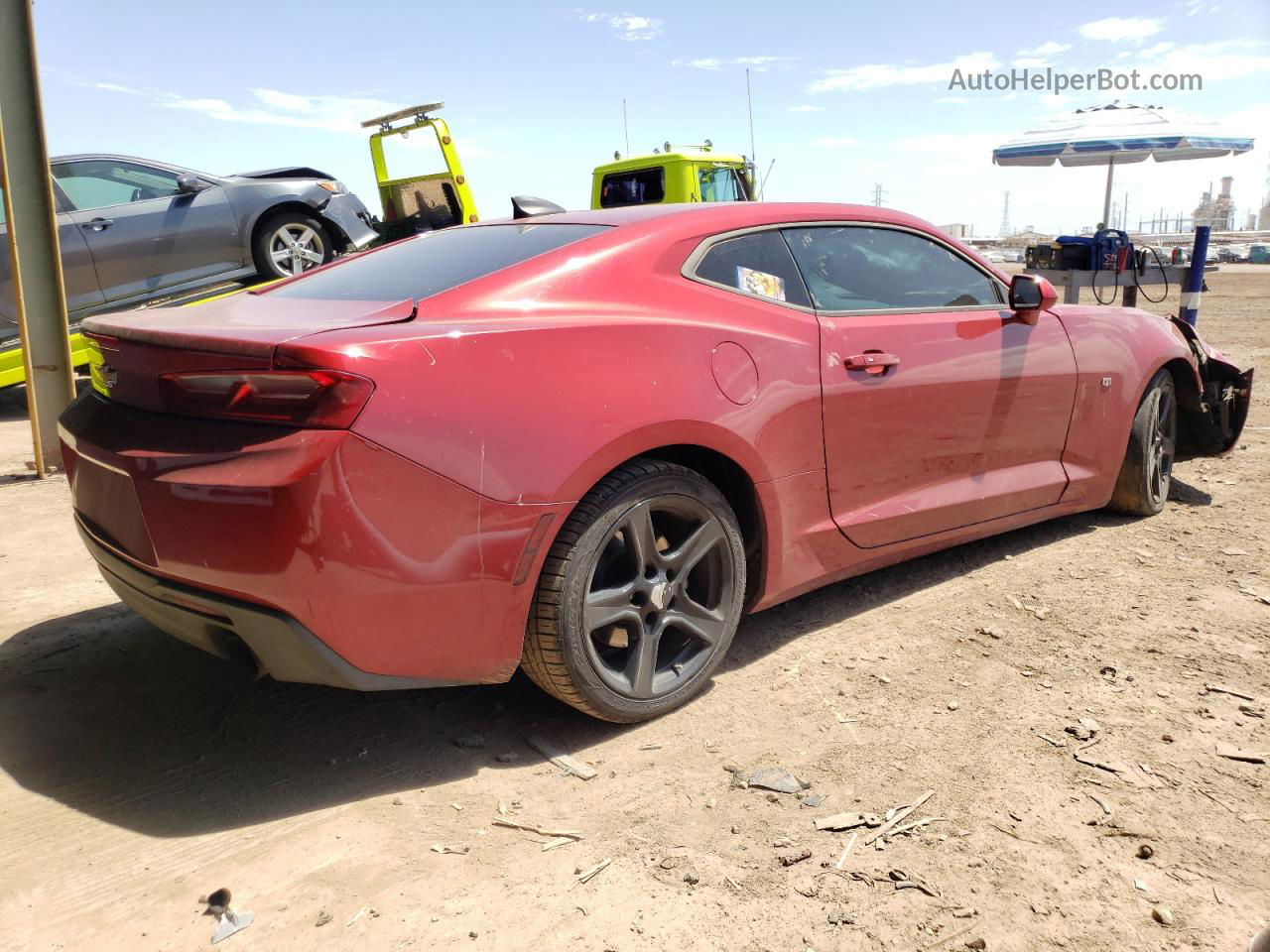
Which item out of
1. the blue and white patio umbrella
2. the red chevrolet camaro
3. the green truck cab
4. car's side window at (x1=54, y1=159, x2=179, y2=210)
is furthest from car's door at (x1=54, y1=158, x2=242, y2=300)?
the blue and white patio umbrella

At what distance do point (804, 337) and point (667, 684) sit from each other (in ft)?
3.67

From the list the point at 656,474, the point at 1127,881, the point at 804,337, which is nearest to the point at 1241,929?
the point at 1127,881

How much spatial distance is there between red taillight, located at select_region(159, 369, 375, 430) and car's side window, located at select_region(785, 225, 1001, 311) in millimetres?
1613

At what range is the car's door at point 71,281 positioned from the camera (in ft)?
25.1

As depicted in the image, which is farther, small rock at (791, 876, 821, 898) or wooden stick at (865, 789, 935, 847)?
wooden stick at (865, 789, 935, 847)

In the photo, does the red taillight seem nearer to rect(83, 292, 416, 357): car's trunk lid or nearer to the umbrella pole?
rect(83, 292, 416, 357): car's trunk lid

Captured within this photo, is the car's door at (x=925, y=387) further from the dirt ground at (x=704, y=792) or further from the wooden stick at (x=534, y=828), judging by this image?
the wooden stick at (x=534, y=828)

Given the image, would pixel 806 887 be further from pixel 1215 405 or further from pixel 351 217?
pixel 351 217

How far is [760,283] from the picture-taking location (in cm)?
299

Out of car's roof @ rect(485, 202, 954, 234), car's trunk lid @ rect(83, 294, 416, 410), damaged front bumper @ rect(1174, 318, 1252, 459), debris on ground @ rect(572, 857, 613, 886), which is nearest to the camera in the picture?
debris on ground @ rect(572, 857, 613, 886)

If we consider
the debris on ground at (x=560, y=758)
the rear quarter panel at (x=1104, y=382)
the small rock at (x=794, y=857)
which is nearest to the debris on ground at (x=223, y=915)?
the debris on ground at (x=560, y=758)

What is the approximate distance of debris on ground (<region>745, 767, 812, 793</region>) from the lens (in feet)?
7.93

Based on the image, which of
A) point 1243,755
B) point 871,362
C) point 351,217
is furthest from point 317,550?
point 351,217

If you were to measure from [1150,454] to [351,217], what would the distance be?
7.11m
